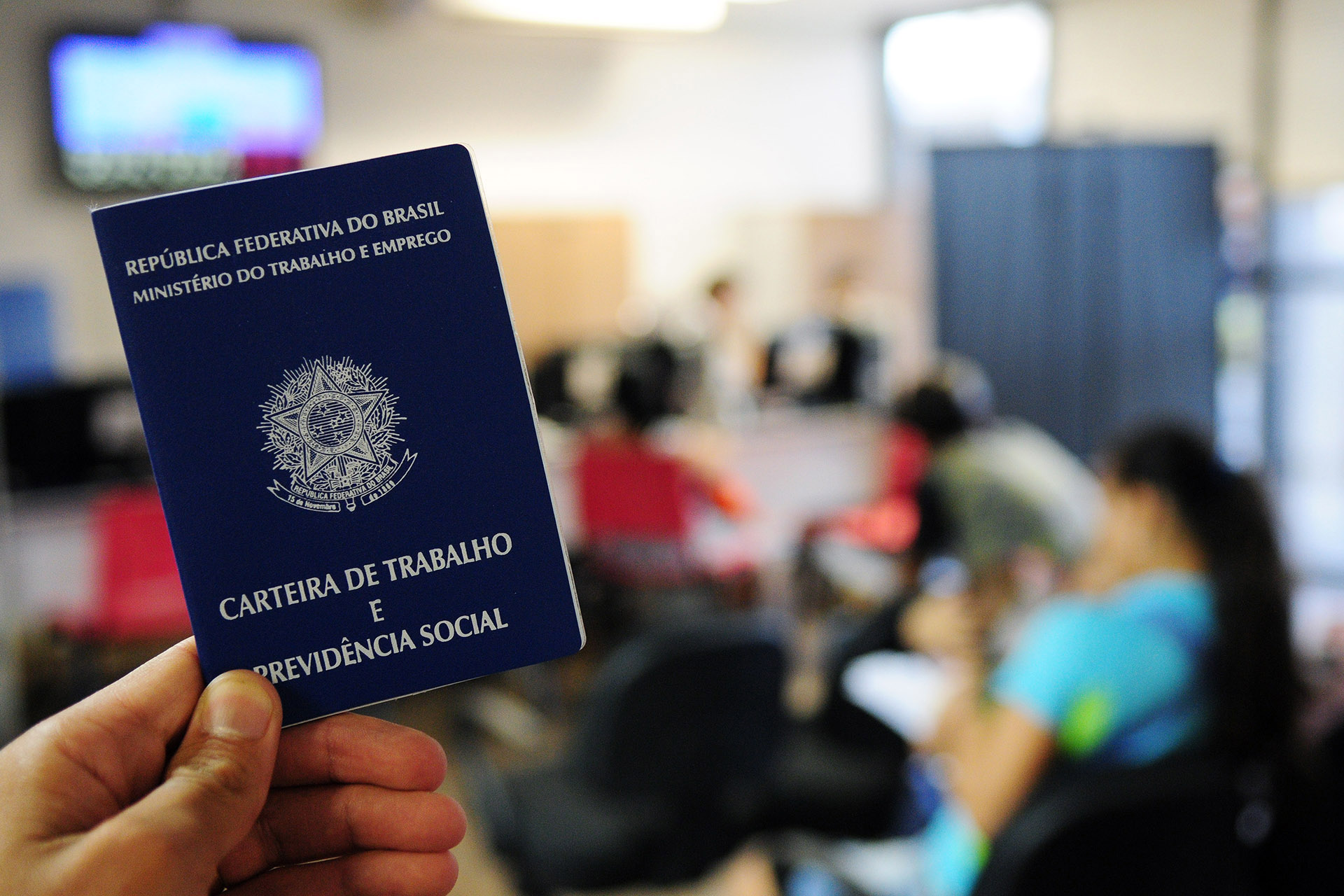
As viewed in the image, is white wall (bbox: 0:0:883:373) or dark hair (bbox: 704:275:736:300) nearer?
white wall (bbox: 0:0:883:373)

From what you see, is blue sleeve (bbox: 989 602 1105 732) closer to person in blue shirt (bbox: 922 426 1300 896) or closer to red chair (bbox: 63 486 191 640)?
person in blue shirt (bbox: 922 426 1300 896)

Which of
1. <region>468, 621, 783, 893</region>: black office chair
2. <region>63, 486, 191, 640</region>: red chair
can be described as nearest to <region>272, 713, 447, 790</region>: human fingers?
<region>468, 621, 783, 893</region>: black office chair

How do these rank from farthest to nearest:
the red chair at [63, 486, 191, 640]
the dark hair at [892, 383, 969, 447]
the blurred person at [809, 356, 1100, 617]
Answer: the red chair at [63, 486, 191, 640] < the dark hair at [892, 383, 969, 447] < the blurred person at [809, 356, 1100, 617]

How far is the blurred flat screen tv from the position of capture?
529 cm

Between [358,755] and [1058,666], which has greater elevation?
[358,755]

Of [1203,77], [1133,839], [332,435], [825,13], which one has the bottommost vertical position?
[1133,839]

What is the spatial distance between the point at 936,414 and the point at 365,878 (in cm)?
314

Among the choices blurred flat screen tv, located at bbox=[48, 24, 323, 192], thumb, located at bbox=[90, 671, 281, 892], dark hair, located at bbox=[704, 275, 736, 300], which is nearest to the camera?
thumb, located at bbox=[90, 671, 281, 892]

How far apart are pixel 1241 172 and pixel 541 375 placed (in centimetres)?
404

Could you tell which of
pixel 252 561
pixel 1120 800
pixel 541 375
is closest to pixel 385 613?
pixel 252 561

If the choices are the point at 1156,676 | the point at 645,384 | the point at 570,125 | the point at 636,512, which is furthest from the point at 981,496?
the point at 570,125

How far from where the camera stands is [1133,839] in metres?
1.37

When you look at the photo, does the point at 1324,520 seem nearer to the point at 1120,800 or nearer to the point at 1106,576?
the point at 1106,576

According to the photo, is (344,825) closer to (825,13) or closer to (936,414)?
(936,414)
